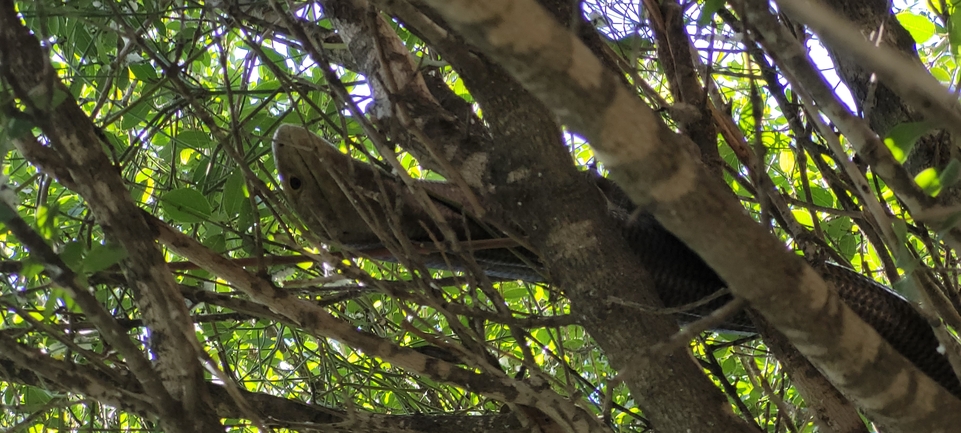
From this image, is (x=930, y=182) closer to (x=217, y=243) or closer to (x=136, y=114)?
(x=217, y=243)

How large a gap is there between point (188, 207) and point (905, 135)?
853 mm

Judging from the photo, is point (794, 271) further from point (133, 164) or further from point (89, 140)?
point (133, 164)

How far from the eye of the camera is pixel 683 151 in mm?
559

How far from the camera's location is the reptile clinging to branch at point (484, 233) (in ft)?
3.21

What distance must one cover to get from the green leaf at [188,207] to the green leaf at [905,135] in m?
0.82

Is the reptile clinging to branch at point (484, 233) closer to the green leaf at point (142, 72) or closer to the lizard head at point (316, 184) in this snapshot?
the lizard head at point (316, 184)

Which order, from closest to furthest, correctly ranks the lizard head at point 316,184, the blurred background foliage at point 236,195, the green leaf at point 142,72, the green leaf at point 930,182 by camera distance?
the green leaf at point 930,182, the blurred background foliage at point 236,195, the lizard head at point 316,184, the green leaf at point 142,72

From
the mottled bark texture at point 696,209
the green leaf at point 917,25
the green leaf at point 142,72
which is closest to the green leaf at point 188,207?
the green leaf at point 142,72

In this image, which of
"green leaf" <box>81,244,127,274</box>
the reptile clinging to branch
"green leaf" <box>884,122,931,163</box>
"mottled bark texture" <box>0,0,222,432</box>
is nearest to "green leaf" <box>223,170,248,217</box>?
the reptile clinging to branch

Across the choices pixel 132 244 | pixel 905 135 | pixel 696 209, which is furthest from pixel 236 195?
pixel 905 135

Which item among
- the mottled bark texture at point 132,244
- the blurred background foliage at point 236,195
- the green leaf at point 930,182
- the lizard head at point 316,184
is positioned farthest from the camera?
the lizard head at point 316,184

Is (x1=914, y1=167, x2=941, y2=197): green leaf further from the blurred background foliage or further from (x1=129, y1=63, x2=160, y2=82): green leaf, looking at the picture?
(x1=129, y1=63, x2=160, y2=82): green leaf

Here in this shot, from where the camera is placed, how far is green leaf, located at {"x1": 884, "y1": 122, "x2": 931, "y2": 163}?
55 centimetres

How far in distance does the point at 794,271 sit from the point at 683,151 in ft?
0.56
